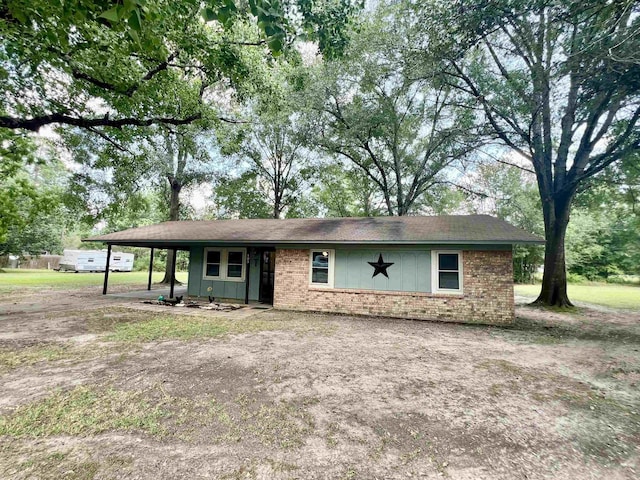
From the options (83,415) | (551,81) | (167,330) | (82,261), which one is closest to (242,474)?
(83,415)

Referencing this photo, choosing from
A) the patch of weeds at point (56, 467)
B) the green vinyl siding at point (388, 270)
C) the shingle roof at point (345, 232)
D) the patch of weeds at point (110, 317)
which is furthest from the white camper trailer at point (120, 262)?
the patch of weeds at point (56, 467)

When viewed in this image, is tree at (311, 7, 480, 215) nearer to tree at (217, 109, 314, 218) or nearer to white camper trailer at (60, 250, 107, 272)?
tree at (217, 109, 314, 218)

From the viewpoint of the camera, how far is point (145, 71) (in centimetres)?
872

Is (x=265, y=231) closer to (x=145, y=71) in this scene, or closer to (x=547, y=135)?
(x=145, y=71)

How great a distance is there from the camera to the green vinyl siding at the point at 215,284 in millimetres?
11367

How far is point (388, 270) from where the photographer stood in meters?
9.23

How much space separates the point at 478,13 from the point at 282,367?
334 inches

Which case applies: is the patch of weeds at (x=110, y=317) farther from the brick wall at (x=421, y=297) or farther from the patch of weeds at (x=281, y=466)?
the patch of weeds at (x=281, y=466)

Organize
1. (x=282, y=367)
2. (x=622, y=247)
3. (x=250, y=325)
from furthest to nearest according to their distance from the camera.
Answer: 1. (x=622, y=247)
2. (x=250, y=325)
3. (x=282, y=367)

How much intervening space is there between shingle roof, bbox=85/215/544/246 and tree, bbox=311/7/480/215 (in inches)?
187

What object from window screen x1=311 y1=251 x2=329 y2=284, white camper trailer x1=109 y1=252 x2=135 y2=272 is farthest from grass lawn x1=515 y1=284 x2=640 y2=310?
white camper trailer x1=109 y1=252 x2=135 y2=272

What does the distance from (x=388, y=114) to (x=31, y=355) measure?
16.0 m

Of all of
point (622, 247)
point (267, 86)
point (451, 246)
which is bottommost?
point (451, 246)

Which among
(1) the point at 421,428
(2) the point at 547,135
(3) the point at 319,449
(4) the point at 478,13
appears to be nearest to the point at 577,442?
(1) the point at 421,428
